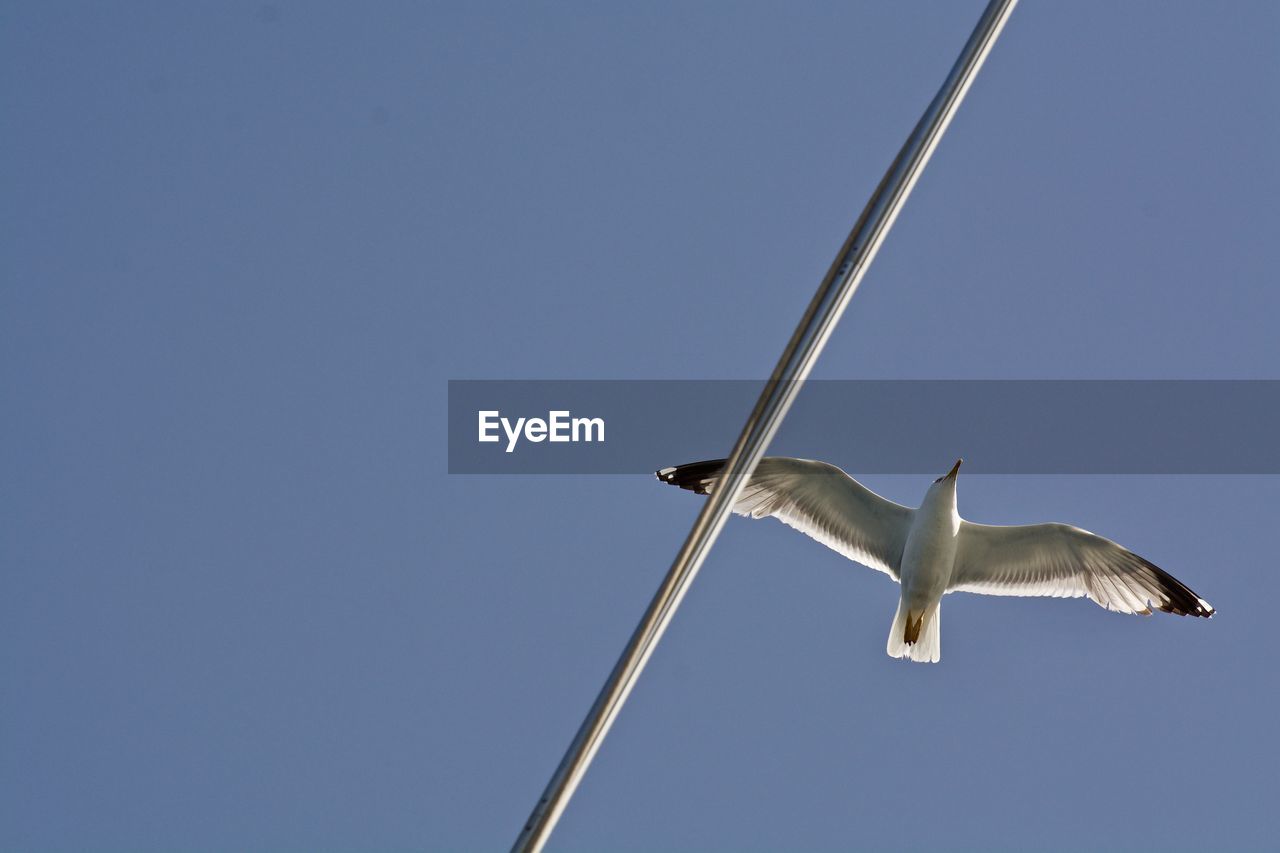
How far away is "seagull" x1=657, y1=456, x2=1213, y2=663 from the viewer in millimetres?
10359

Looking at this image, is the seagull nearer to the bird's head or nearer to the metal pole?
the bird's head

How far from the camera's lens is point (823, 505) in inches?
428

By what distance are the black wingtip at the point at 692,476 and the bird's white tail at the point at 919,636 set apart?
175 cm

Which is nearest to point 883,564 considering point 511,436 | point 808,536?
point 808,536

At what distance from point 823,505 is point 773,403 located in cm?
779

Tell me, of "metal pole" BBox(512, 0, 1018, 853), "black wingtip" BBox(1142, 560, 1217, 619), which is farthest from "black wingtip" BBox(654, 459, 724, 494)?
"metal pole" BBox(512, 0, 1018, 853)

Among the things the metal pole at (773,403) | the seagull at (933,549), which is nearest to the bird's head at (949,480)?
the seagull at (933,549)

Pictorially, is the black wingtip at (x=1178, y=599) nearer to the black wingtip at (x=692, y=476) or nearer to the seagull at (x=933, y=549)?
the seagull at (x=933, y=549)

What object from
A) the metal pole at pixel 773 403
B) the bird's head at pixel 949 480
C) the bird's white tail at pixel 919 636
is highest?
the bird's head at pixel 949 480

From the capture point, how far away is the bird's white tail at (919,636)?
34.3 feet

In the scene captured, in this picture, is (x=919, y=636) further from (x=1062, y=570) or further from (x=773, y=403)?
(x=773, y=403)

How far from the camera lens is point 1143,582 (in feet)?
34.0

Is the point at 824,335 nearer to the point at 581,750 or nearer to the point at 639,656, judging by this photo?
the point at 639,656

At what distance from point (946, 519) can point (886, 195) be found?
7151 millimetres
